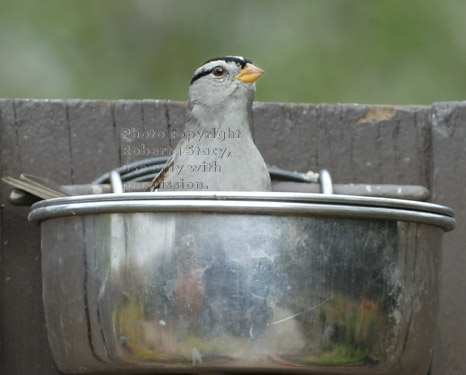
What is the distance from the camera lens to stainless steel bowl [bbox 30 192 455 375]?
2209mm

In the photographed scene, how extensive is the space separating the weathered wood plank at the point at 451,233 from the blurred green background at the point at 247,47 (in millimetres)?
1335

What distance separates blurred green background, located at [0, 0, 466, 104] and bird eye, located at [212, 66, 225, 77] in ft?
4.46

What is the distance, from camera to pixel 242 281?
2209 millimetres

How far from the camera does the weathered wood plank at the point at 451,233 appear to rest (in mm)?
3068

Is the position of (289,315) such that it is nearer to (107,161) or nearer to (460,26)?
(107,161)

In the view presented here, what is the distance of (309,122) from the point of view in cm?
317

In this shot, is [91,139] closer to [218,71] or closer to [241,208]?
[218,71]

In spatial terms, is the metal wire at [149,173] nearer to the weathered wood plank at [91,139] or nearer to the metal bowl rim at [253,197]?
the weathered wood plank at [91,139]

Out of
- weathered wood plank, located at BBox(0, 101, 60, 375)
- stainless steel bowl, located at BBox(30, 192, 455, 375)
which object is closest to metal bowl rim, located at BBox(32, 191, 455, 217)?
stainless steel bowl, located at BBox(30, 192, 455, 375)

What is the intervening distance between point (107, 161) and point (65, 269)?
2.62ft

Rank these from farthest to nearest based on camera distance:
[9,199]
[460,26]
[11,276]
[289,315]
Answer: [460,26] → [11,276] → [9,199] → [289,315]

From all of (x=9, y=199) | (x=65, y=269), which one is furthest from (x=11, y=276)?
(x=65, y=269)

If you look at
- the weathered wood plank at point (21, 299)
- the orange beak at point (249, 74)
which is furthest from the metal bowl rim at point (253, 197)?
the orange beak at point (249, 74)

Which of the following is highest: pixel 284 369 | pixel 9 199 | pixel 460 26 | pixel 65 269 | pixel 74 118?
pixel 460 26
